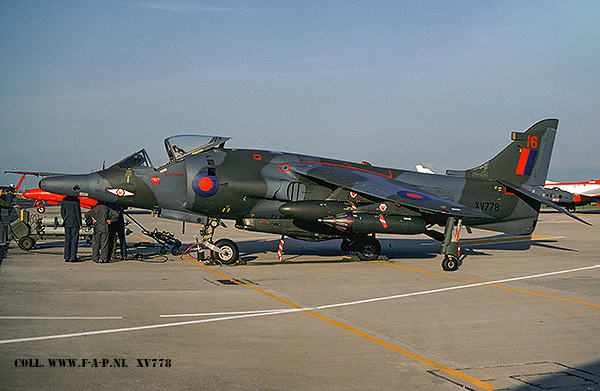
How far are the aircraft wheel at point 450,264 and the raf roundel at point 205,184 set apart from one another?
6770mm

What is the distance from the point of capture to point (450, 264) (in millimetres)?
13711

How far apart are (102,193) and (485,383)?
1136 cm

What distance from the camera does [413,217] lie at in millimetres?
14320

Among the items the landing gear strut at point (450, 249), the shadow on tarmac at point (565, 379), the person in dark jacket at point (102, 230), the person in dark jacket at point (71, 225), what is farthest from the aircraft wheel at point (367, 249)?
the shadow on tarmac at point (565, 379)

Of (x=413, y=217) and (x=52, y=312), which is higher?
(x=413, y=217)

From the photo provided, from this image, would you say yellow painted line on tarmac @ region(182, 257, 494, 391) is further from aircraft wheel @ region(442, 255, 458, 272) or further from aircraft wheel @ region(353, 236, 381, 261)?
aircraft wheel @ region(353, 236, 381, 261)

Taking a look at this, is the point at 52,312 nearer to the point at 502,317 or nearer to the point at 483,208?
the point at 502,317

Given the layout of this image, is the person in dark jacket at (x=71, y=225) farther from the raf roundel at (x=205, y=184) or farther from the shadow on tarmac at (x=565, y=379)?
the shadow on tarmac at (x=565, y=379)

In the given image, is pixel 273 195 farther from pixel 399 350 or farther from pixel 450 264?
pixel 399 350

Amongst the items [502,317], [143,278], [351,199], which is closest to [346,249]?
[351,199]

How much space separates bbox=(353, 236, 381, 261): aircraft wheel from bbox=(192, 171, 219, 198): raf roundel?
198 inches

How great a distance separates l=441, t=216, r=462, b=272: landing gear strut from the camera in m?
13.7

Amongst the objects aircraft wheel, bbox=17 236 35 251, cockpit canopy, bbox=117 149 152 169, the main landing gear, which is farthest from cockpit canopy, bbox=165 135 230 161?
aircraft wheel, bbox=17 236 35 251

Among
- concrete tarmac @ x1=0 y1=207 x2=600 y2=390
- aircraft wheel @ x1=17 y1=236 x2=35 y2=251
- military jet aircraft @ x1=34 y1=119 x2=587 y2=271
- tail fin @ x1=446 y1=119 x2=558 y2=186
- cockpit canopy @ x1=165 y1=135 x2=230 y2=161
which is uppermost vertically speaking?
tail fin @ x1=446 y1=119 x2=558 y2=186
